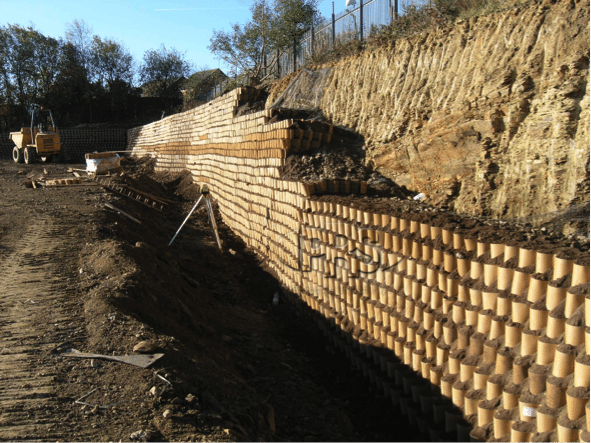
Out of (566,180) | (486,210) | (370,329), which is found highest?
(566,180)

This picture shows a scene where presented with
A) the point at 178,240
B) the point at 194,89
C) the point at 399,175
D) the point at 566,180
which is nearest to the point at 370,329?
the point at 566,180

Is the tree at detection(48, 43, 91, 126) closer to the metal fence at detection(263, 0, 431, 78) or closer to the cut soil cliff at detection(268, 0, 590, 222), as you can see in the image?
the metal fence at detection(263, 0, 431, 78)

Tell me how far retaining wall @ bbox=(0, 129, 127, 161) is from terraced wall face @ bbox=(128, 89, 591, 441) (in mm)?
28561

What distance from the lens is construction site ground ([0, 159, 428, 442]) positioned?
3.05m

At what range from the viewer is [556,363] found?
8.89ft

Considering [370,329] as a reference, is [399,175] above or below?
above

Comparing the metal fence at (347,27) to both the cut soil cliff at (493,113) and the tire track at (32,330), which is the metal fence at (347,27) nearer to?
the cut soil cliff at (493,113)

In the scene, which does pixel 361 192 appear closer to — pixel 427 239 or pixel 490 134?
pixel 490 134

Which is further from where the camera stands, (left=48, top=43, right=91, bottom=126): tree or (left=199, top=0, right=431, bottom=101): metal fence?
(left=48, top=43, right=91, bottom=126): tree

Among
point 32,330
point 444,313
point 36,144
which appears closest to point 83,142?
point 36,144

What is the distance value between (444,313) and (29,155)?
2542cm

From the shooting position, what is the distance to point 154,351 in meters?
3.79

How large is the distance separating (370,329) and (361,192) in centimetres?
235

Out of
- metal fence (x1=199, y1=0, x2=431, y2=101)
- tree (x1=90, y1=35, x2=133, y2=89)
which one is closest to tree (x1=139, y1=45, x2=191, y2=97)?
tree (x1=90, y1=35, x2=133, y2=89)
